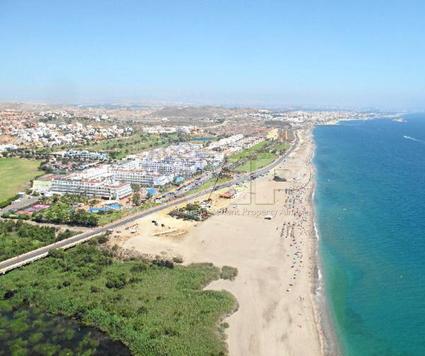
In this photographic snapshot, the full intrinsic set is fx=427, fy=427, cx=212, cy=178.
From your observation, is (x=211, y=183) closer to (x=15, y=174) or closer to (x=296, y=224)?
(x=296, y=224)

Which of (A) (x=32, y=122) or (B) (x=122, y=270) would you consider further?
(A) (x=32, y=122)

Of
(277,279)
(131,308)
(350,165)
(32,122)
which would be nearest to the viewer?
(131,308)

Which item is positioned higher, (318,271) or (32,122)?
(32,122)

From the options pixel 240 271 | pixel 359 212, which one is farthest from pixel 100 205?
pixel 359 212

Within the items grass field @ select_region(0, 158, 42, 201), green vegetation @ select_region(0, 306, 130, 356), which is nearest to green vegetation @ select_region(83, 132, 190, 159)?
grass field @ select_region(0, 158, 42, 201)

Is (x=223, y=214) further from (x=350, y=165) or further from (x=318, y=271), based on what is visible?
(x=350, y=165)

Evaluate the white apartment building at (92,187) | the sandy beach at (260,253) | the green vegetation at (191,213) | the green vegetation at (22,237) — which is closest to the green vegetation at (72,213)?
the white apartment building at (92,187)

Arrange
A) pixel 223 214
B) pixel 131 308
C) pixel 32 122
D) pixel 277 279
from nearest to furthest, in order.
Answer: pixel 131 308, pixel 277 279, pixel 223 214, pixel 32 122
